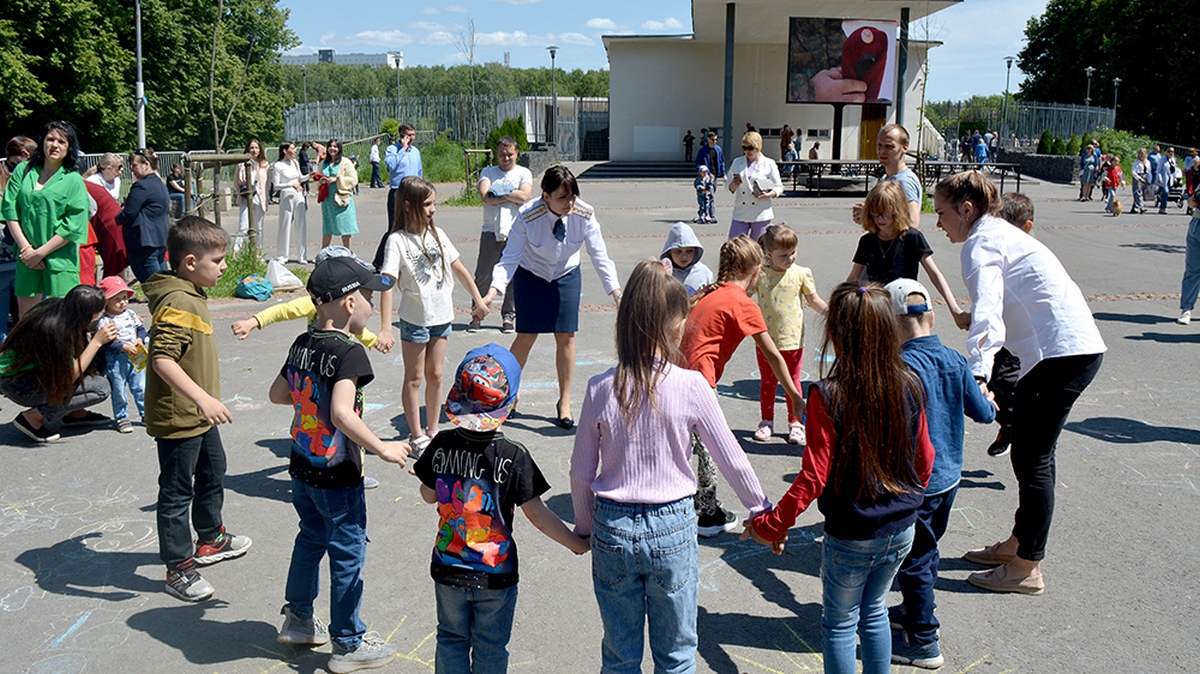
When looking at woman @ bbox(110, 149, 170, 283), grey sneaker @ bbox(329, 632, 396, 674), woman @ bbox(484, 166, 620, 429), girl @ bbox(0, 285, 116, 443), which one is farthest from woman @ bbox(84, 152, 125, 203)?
grey sneaker @ bbox(329, 632, 396, 674)

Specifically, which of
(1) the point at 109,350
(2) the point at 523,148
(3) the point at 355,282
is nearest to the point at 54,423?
(1) the point at 109,350

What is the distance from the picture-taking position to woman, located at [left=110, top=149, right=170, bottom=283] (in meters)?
8.62

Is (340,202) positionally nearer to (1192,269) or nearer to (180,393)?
(180,393)

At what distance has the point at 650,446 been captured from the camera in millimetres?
2738

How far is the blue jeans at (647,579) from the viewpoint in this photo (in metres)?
2.70

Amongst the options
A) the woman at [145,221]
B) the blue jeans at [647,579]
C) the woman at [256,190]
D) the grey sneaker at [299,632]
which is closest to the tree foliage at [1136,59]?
the woman at [256,190]

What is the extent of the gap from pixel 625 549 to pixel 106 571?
2892mm

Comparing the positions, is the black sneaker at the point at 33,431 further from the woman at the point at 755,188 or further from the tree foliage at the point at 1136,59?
the tree foliage at the point at 1136,59

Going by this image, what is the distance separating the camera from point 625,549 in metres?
2.70

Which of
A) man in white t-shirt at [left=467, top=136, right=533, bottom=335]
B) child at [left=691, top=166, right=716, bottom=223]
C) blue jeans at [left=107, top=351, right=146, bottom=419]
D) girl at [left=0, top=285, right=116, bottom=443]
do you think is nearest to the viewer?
girl at [left=0, top=285, right=116, bottom=443]

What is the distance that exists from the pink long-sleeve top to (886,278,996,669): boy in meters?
0.84

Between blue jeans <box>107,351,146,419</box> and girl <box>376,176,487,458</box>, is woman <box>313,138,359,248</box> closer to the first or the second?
blue jeans <box>107,351,146,419</box>

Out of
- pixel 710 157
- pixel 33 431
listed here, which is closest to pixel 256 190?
pixel 33 431

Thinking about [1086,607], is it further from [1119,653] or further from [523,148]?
[523,148]
